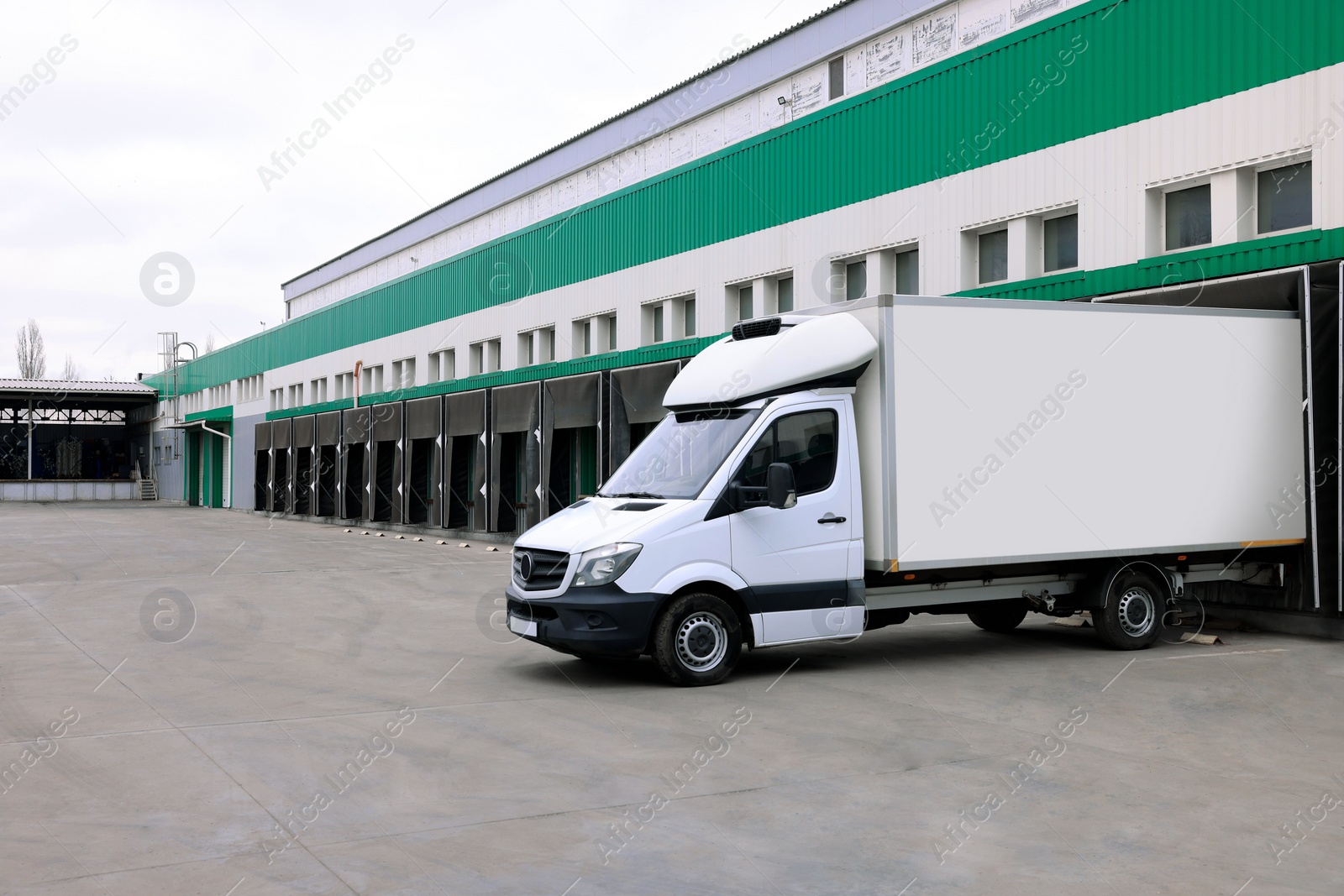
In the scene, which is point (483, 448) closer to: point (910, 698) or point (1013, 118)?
point (1013, 118)

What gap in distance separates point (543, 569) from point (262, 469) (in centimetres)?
4665

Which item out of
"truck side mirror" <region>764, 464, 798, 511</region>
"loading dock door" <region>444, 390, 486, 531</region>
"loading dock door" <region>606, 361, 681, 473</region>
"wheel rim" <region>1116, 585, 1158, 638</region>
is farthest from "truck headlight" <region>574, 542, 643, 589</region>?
"loading dock door" <region>444, 390, 486, 531</region>

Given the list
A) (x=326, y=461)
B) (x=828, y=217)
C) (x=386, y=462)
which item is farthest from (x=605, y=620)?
(x=326, y=461)

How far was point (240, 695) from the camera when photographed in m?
9.30

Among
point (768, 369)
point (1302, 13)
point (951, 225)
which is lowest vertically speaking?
point (768, 369)

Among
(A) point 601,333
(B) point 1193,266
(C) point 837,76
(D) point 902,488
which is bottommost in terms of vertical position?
(D) point 902,488

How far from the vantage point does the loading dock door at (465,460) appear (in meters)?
30.6

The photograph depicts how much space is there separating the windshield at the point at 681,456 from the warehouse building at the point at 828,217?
284 cm

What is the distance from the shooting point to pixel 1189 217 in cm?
1473

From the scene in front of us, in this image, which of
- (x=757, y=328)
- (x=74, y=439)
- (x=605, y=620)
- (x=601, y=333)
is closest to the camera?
(x=605, y=620)

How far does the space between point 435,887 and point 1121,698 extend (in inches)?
237

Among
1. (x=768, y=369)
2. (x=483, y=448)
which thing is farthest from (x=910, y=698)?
(x=483, y=448)

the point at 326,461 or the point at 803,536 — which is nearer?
the point at 803,536

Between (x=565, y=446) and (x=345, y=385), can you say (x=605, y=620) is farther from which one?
(x=345, y=385)
